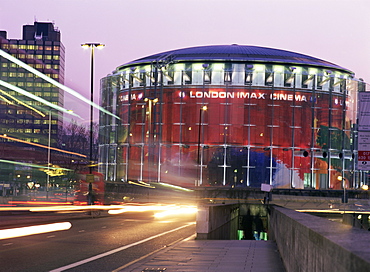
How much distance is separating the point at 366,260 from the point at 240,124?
85.2m

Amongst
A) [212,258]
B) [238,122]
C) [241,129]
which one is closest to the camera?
[212,258]

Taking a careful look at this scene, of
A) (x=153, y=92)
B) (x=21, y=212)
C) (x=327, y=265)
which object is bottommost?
(x=21, y=212)

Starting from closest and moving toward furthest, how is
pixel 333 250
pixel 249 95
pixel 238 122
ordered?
pixel 333 250 < pixel 238 122 < pixel 249 95

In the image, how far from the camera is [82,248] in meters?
22.3

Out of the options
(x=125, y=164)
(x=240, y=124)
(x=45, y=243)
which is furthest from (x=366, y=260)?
(x=125, y=164)

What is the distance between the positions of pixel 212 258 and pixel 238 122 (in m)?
71.7

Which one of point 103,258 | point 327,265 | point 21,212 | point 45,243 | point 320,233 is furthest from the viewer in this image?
point 21,212

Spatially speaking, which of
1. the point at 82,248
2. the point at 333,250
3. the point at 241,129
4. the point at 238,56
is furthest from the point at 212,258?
the point at 238,56

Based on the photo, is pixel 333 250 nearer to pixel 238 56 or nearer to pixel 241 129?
pixel 241 129

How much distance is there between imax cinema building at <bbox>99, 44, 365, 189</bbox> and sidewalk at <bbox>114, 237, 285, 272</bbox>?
6475 cm

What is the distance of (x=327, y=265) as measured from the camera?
23.3 ft

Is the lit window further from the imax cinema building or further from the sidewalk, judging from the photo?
the sidewalk

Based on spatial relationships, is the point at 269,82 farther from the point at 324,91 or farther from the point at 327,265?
the point at 327,265

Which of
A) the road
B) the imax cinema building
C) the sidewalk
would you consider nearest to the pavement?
the sidewalk
